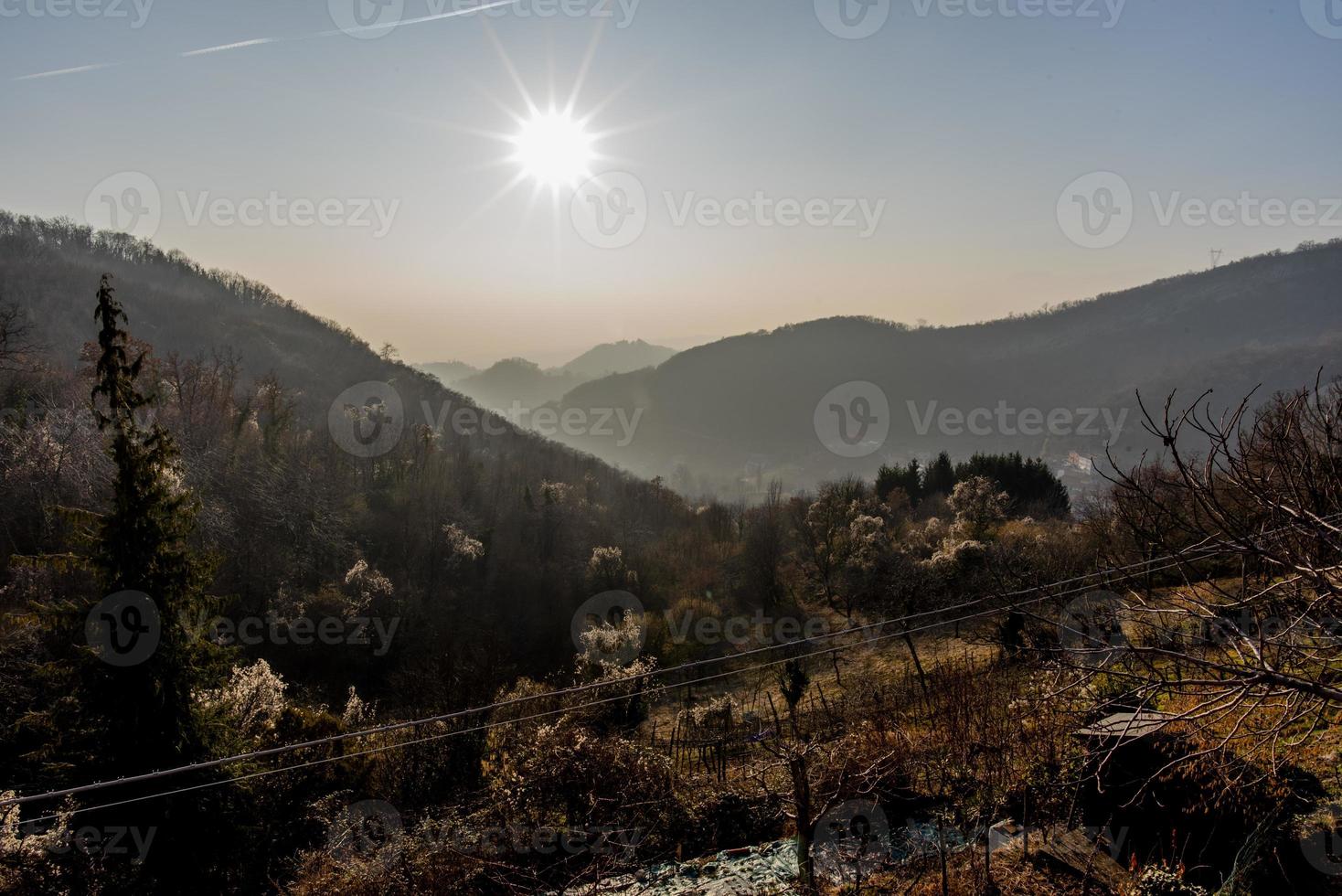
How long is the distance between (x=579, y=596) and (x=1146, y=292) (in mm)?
212086

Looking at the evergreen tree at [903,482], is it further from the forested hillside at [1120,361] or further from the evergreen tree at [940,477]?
the forested hillside at [1120,361]

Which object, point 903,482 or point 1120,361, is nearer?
point 903,482

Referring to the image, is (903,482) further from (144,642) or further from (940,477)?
(144,642)

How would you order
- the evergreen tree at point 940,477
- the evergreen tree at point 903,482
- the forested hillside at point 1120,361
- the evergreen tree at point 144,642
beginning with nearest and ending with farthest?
the evergreen tree at point 144,642
the evergreen tree at point 940,477
the evergreen tree at point 903,482
the forested hillside at point 1120,361

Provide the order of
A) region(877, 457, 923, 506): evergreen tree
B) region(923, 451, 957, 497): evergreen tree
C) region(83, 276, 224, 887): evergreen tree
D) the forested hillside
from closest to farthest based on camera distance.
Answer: region(83, 276, 224, 887): evergreen tree, region(923, 451, 957, 497): evergreen tree, region(877, 457, 923, 506): evergreen tree, the forested hillside

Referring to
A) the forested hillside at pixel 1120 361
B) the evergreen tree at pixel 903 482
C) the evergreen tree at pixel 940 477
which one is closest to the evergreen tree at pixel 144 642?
the evergreen tree at pixel 903 482

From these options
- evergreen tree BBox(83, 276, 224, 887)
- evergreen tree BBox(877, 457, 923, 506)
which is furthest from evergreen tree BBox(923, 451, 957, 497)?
evergreen tree BBox(83, 276, 224, 887)

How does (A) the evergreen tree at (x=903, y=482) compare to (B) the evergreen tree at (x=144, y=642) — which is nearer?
(B) the evergreen tree at (x=144, y=642)

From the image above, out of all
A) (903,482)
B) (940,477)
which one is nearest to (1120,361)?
(940,477)

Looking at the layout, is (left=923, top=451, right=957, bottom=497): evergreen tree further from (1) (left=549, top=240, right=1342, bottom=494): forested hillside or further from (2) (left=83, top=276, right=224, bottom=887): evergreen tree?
(1) (left=549, top=240, right=1342, bottom=494): forested hillside

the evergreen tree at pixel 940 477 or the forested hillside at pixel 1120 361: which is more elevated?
the forested hillside at pixel 1120 361

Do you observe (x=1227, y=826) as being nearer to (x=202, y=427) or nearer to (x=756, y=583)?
(x=756, y=583)

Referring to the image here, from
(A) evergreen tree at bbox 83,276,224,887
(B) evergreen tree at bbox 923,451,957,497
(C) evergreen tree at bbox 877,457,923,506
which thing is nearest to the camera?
(A) evergreen tree at bbox 83,276,224,887

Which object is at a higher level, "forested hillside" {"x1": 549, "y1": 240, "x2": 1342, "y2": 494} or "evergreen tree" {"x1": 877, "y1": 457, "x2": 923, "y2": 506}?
"forested hillside" {"x1": 549, "y1": 240, "x2": 1342, "y2": 494}
